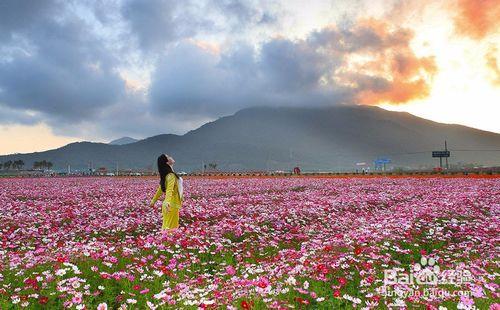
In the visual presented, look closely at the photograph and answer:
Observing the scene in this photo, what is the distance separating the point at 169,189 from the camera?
1160cm

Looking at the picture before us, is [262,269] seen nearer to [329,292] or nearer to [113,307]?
[329,292]

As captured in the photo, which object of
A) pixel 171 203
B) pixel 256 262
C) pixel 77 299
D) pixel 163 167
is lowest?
pixel 256 262

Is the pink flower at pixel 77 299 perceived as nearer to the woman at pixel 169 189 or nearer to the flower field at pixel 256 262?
the flower field at pixel 256 262

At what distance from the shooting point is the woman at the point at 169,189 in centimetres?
1160

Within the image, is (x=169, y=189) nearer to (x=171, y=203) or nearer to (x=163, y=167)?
(x=171, y=203)

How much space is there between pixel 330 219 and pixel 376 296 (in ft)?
31.8

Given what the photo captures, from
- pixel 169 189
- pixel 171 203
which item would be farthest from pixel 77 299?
pixel 171 203

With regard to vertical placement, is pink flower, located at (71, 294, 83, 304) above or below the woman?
below

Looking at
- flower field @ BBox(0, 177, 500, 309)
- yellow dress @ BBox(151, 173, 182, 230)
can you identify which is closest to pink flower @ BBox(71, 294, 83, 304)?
flower field @ BBox(0, 177, 500, 309)

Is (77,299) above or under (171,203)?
under

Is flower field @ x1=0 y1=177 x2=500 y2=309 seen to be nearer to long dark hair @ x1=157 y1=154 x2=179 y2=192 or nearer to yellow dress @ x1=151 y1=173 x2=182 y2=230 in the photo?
yellow dress @ x1=151 y1=173 x2=182 y2=230

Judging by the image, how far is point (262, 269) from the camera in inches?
314

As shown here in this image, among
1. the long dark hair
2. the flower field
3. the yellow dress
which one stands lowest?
the flower field

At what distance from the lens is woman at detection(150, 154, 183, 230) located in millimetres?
11602
